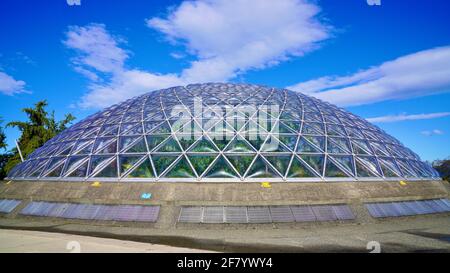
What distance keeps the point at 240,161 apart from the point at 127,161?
7.12m

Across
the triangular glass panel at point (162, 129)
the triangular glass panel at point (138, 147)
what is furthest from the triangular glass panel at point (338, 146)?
the triangular glass panel at point (138, 147)

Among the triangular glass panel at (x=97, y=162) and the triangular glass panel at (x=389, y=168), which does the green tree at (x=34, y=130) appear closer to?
the triangular glass panel at (x=97, y=162)

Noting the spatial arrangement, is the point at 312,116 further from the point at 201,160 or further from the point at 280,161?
the point at 201,160

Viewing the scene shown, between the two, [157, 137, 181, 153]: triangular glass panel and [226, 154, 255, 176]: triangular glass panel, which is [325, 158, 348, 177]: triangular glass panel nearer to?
[226, 154, 255, 176]: triangular glass panel

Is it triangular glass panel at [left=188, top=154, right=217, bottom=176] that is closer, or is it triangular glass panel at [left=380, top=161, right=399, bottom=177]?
triangular glass panel at [left=188, top=154, right=217, bottom=176]

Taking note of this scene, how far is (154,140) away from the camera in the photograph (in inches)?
714

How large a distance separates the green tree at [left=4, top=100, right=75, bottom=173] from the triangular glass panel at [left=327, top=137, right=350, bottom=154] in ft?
139

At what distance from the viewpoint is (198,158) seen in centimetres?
1667

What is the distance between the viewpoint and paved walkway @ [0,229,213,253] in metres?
9.99

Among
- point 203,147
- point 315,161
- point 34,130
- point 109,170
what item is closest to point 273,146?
point 315,161

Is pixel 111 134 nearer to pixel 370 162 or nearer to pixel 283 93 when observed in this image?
pixel 283 93

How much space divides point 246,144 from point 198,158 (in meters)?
3.19

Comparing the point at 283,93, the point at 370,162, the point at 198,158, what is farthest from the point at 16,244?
the point at 283,93

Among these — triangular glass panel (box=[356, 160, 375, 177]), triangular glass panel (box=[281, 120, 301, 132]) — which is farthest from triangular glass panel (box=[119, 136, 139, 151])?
triangular glass panel (box=[356, 160, 375, 177])
